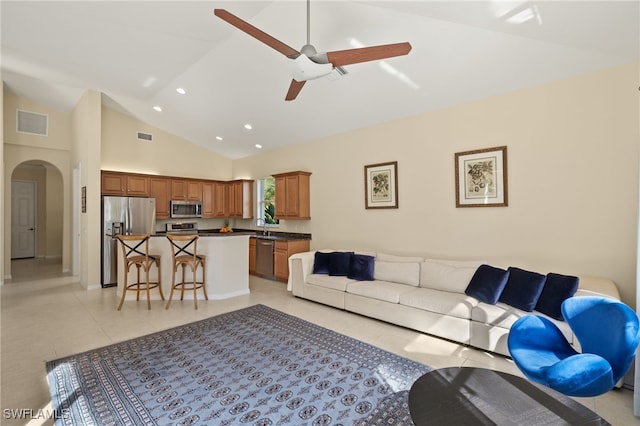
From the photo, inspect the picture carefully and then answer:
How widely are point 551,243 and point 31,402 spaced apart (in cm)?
500

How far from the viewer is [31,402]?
224cm

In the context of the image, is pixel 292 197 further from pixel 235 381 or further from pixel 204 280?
pixel 235 381

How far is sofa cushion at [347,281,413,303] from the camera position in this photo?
12.5ft

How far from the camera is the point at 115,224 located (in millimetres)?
5875

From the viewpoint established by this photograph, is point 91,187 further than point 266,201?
No

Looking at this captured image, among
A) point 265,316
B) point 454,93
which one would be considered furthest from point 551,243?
point 265,316

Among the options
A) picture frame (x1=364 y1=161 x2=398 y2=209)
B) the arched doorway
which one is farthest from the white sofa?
the arched doorway

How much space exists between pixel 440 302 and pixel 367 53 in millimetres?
2652

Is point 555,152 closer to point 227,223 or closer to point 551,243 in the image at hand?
A: point 551,243

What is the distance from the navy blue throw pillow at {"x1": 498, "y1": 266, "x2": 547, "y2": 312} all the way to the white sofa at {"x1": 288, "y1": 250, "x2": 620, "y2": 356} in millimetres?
75

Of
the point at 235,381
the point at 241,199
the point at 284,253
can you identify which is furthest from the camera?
the point at 241,199

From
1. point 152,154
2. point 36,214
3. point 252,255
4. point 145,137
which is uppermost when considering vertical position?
point 145,137

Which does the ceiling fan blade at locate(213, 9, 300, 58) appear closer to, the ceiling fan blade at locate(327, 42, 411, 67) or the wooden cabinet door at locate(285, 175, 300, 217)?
the ceiling fan blade at locate(327, 42, 411, 67)

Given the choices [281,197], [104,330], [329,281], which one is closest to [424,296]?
[329,281]
